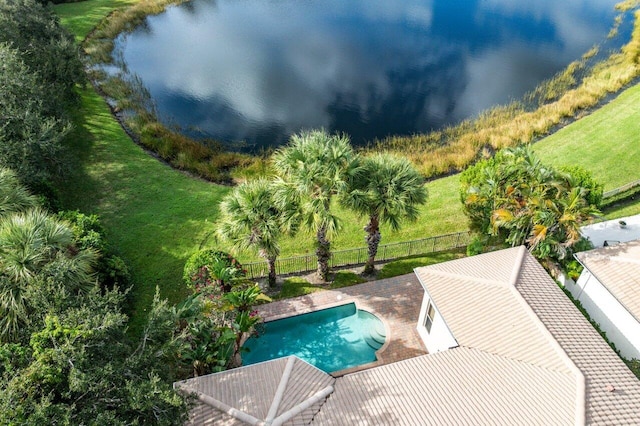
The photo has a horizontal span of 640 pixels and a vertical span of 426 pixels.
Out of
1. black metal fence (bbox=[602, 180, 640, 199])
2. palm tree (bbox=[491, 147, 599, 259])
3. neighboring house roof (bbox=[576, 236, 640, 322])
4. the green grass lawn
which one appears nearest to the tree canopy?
palm tree (bbox=[491, 147, 599, 259])

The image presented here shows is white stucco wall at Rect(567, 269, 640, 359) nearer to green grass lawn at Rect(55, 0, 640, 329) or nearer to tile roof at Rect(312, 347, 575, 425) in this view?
tile roof at Rect(312, 347, 575, 425)

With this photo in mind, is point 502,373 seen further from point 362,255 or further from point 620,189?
point 620,189

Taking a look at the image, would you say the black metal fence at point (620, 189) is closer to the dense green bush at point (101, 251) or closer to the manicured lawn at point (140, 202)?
the manicured lawn at point (140, 202)

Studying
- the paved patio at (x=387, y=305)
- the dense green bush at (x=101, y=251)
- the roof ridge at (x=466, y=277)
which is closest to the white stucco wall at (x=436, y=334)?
the paved patio at (x=387, y=305)

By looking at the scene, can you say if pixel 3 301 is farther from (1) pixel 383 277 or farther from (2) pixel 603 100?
(2) pixel 603 100

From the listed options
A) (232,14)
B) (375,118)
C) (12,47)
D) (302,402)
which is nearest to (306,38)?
(232,14)
